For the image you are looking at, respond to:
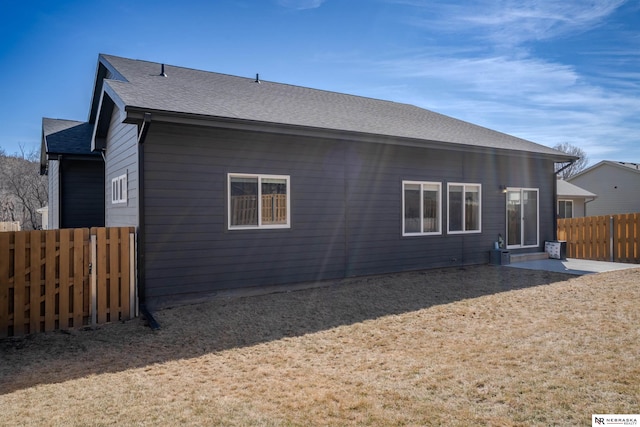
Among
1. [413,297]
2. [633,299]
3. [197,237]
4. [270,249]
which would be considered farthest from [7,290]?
[633,299]

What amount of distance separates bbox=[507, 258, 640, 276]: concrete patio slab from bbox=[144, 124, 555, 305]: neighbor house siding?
4.13 feet

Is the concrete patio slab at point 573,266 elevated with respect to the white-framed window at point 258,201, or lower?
lower

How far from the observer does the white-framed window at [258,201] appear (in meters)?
7.39

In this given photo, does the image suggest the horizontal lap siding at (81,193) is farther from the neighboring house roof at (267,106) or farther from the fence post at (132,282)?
the fence post at (132,282)

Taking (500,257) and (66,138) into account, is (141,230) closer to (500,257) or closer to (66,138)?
(66,138)

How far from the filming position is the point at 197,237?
22.9ft

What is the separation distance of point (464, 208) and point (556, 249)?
3857 mm

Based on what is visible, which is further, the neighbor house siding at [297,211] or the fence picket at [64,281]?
the neighbor house siding at [297,211]

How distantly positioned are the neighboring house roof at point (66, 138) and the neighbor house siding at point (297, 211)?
18.1 feet

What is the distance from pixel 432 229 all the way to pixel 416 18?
18.0ft

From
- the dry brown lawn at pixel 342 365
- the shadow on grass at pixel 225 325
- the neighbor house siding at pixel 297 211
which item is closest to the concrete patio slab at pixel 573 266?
the shadow on grass at pixel 225 325

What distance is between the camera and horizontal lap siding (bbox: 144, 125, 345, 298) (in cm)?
668

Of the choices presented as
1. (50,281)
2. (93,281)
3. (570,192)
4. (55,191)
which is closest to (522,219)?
(93,281)
